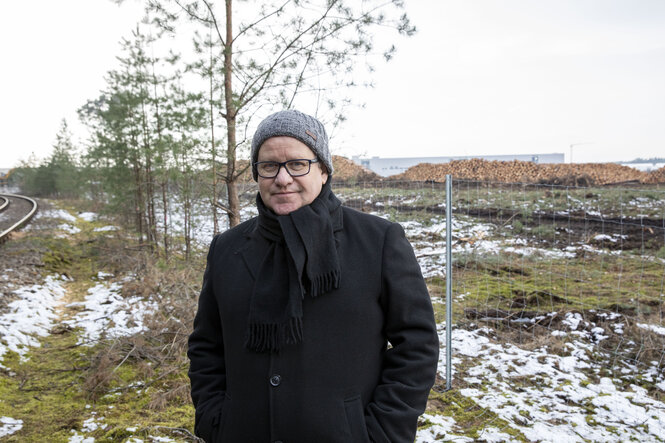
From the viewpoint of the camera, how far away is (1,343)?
15.9 ft

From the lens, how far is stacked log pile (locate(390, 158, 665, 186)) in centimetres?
1955

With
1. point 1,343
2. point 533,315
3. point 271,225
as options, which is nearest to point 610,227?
point 533,315

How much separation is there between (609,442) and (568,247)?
7.20 m

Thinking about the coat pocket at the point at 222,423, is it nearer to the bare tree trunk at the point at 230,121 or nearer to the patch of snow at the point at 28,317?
the bare tree trunk at the point at 230,121

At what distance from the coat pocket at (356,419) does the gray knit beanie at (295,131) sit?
83 centimetres

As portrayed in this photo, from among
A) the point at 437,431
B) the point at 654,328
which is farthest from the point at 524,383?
the point at 654,328

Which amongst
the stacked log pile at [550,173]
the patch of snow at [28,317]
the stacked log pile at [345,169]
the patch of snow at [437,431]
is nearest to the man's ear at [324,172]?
the patch of snow at [437,431]

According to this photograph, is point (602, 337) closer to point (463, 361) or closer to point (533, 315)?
point (533, 315)

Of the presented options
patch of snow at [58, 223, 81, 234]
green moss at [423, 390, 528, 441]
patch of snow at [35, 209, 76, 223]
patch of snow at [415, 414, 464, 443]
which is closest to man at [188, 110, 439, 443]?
patch of snow at [415, 414, 464, 443]

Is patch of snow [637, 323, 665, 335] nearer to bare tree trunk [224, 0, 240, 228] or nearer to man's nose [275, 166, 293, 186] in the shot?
bare tree trunk [224, 0, 240, 228]

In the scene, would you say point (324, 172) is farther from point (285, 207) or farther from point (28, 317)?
point (28, 317)

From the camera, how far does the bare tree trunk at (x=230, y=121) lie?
4.16 meters

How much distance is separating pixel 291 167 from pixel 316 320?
0.53m

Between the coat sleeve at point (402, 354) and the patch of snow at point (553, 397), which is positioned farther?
the patch of snow at point (553, 397)
